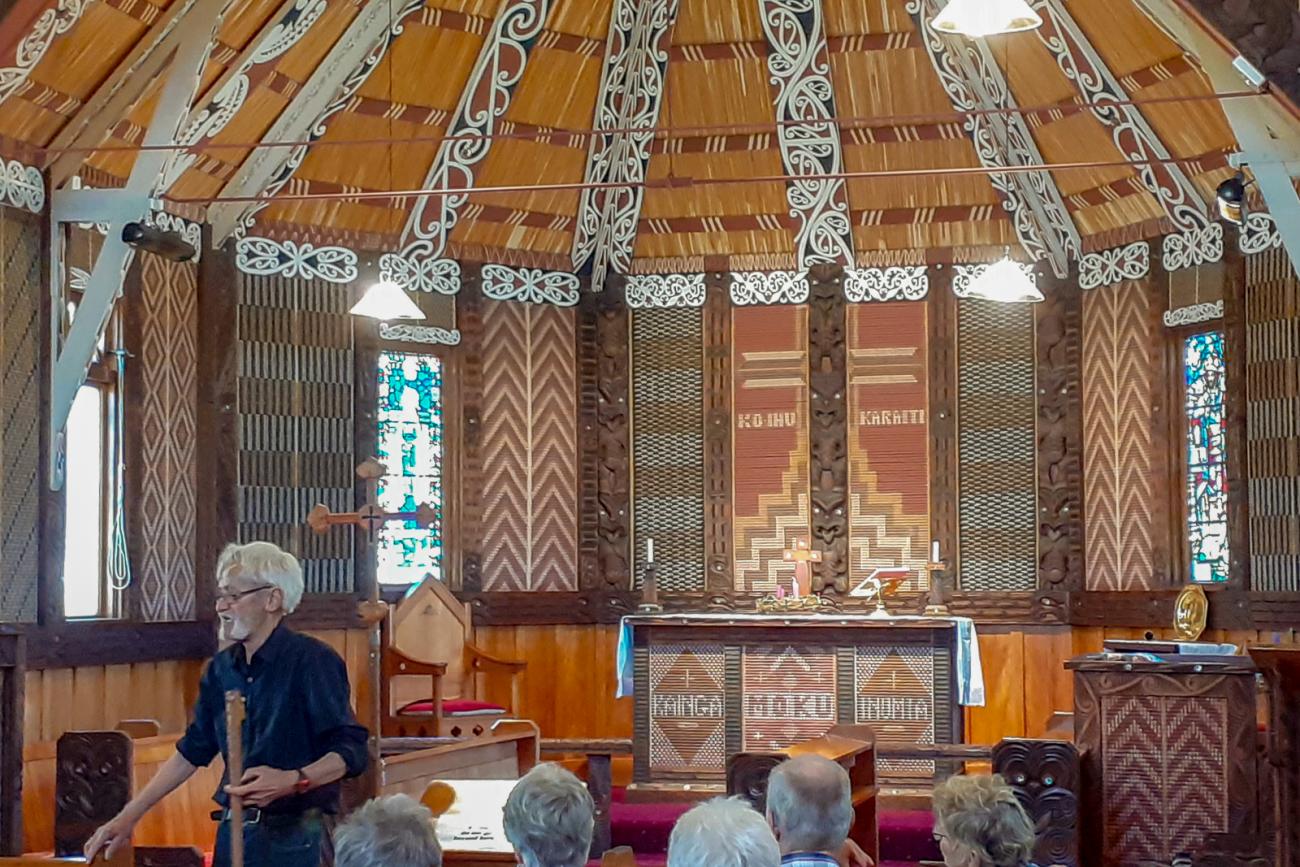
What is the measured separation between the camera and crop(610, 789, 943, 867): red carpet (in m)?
8.74

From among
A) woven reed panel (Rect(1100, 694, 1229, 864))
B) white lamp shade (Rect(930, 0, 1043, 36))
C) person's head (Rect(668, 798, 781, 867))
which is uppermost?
white lamp shade (Rect(930, 0, 1043, 36))

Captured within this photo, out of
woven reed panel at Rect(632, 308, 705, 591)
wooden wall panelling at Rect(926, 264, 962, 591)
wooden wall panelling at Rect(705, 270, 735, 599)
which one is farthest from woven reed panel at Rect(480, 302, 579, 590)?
wooden wall panelling at Rect(926, 264, 962, 591)

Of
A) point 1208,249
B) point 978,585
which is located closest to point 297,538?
point 978,585

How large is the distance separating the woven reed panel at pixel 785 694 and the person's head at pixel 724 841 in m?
7.14

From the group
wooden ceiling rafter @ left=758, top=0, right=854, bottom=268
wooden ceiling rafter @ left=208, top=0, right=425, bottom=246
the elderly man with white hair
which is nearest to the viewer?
the elderly man with white hair

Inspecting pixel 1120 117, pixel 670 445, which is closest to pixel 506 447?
pixel 670 445

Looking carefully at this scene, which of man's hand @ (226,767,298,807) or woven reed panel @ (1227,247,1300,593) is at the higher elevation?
woven reed panel @ (1227,247,1300,593)

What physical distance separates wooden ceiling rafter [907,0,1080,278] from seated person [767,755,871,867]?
25.2 feet

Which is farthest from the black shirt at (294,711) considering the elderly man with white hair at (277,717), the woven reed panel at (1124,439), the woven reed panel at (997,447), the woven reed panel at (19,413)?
the woven reed panel at (997,447)

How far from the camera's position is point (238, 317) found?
10.6m

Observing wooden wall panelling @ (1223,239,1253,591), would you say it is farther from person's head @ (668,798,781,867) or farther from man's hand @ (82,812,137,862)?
person's head @ (668,798,781,867)

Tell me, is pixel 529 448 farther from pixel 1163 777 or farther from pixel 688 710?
pixel 1163 777

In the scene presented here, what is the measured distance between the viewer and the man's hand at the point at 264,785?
389cm

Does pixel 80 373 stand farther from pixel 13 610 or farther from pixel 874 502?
pixel 874 502
